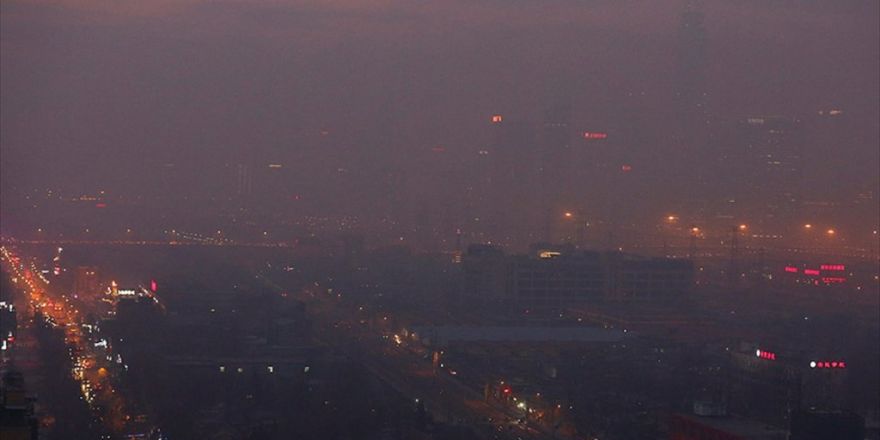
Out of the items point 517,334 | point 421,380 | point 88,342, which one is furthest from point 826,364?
point 88,342

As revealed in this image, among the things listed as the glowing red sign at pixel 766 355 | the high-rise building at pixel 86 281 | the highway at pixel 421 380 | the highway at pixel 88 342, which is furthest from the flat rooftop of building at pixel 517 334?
the high-rise building at pixel 86 281

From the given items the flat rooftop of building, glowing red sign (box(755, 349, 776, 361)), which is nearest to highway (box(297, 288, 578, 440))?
the flat rooftop of building

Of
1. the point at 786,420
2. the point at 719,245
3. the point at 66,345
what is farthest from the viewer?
the point at 719,245

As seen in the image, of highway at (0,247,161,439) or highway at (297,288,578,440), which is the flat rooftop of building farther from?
highway at (0,247,161,439)

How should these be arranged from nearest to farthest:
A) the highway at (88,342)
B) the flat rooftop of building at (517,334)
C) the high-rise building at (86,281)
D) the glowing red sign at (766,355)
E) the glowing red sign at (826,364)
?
the highway at (88,342)
the glowing red sign at (826,364)
the glowing red sign at (766,355)
the flat rooftop of building at (517,334)
the high-rise building at (86,281)

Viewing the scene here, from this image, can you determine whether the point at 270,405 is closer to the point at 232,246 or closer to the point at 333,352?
the point at 333,352

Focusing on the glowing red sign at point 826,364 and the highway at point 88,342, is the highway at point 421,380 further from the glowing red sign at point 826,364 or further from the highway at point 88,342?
the glowing red sign at point 826,364

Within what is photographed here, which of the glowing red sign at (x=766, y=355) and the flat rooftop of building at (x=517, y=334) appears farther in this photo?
the flat rooftop of building at (x=517, y=334)

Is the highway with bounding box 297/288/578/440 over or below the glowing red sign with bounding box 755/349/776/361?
below

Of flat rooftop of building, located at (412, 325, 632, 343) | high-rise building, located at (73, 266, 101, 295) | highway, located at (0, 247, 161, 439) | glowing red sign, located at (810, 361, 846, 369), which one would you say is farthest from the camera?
high-rise building, located at (73, 266, 101, 295)

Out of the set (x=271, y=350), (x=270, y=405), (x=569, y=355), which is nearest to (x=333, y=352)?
(x=271, y=350)

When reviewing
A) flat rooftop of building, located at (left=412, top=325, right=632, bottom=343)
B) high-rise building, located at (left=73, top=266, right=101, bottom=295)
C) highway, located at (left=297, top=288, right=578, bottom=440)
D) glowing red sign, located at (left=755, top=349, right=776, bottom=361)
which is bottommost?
highway, located at (left=297, top=288, right=578, bottom=440)
